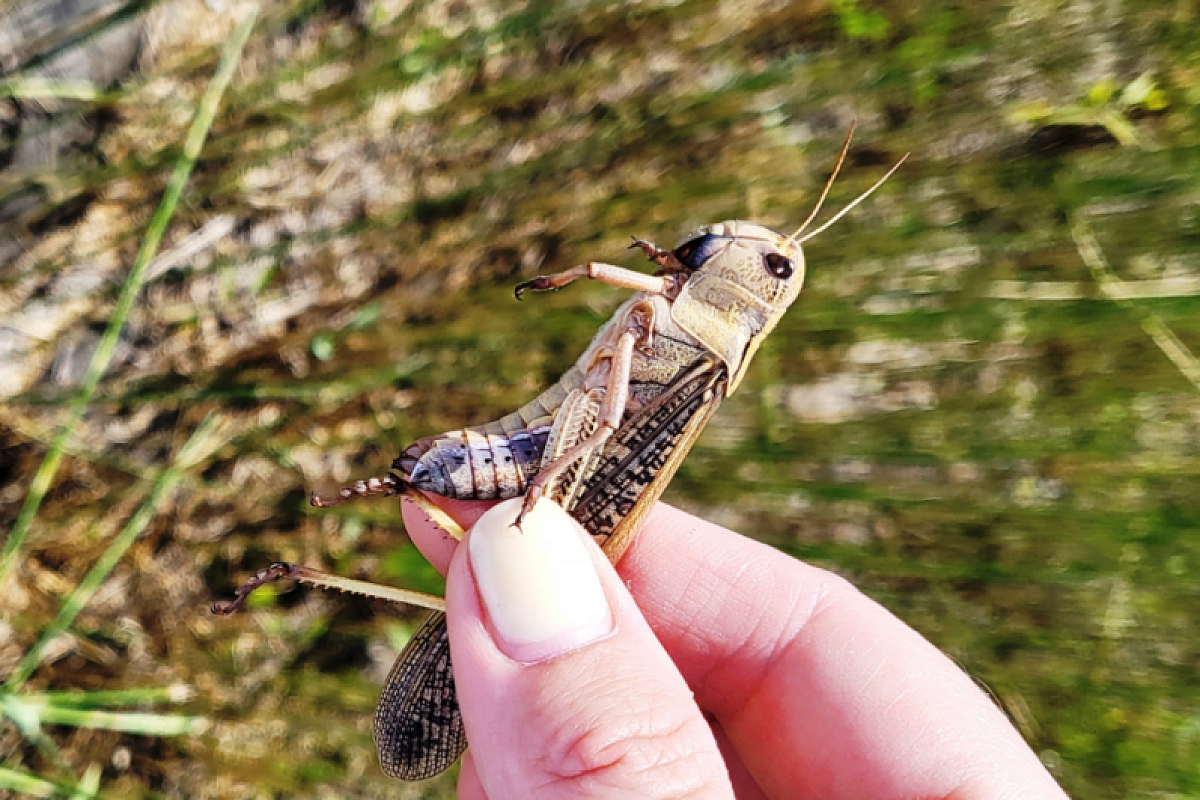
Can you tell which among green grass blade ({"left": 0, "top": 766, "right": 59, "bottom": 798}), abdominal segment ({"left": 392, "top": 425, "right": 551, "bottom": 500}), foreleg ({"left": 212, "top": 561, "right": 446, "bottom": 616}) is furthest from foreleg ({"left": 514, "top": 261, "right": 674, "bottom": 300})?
green grass blade ({"left": 0, "top": 766, "right": 59, "bottom": 798})

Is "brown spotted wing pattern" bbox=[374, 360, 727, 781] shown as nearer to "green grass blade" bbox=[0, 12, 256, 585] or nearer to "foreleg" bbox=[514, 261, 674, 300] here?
"foreleg" bbox=[514, 261, 674, 300]

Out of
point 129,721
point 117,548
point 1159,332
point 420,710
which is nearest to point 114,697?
point 129,721

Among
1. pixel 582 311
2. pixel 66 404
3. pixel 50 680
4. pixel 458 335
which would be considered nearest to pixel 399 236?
pixel 458 335

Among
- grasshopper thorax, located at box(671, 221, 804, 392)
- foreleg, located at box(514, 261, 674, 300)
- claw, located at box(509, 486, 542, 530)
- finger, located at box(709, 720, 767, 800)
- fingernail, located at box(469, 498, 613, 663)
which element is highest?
foreleg, located at box(514, 261, 674, 300)

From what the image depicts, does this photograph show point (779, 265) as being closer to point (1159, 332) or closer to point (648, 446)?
point (648, 446)

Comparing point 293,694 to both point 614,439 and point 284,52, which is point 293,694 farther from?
point 284,52

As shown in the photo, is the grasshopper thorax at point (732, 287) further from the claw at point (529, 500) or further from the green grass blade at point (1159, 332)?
the green grass blade at point (1159, 332)

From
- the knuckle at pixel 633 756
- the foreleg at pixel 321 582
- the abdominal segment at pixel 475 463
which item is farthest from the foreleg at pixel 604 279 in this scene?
the knuckle at pixel 633 756
